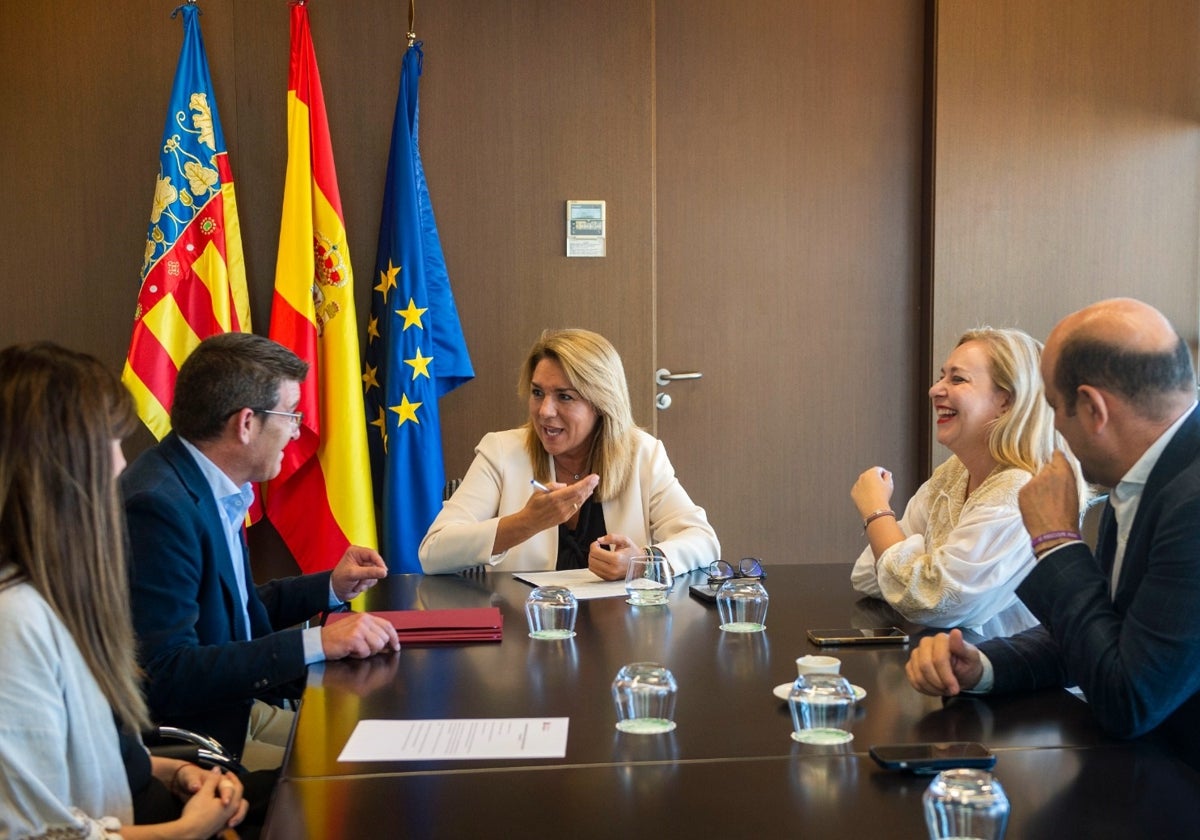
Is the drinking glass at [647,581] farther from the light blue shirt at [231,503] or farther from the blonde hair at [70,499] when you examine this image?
the blonde hair at [70,499]

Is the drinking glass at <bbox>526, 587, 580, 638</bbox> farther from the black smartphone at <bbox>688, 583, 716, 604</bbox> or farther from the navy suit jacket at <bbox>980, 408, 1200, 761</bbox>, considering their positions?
the navy suit jacket at <bbox>980, 408, 1200, 761</bbox>

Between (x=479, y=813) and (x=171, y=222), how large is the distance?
3177 mm

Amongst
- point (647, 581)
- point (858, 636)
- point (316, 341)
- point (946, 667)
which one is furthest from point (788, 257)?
point (946, 667)

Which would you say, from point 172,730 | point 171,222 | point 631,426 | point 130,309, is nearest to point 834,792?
point 172,730

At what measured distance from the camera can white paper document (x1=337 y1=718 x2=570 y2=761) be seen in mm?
1662

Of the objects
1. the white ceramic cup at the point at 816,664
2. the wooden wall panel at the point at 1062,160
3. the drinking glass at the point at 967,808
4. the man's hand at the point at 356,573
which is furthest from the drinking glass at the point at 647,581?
the wooden wall panel at the point at 1062,160

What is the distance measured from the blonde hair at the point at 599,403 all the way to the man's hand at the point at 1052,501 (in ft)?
5.18

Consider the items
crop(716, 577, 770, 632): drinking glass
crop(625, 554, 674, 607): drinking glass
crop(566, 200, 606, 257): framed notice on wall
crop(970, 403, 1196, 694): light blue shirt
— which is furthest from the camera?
crop(566, 200, 606, 257): framed notice on wall

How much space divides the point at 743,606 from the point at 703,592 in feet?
1.20

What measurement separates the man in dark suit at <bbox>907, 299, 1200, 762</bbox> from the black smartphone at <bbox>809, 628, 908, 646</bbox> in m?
0.30

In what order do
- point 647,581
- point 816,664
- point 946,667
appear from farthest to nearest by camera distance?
point 647,581, point 816,664, point 946,667

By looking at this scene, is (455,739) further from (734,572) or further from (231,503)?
(734,572)

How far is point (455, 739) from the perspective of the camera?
173 cm

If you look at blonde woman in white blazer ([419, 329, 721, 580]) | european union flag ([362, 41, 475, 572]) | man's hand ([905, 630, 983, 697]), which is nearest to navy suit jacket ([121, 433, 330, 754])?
blonde woman in white blazer ([419, 329, 721, 580])
